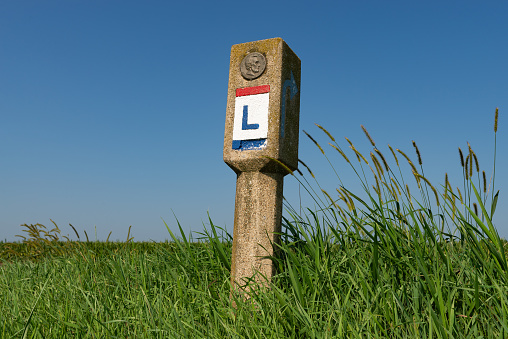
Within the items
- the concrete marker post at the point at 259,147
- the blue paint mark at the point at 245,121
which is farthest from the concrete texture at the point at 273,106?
the blue paint mark at the point at 245,121

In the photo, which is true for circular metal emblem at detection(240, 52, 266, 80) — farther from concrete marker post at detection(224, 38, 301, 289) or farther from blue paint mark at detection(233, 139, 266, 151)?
blue paint mark at detection(233, 139, 266, 151)

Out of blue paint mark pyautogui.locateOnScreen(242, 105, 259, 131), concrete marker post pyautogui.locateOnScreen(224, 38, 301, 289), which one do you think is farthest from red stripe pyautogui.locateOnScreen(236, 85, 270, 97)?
blue paint mark pyautogui.locateOnScreen(242, 105, 259, 131)

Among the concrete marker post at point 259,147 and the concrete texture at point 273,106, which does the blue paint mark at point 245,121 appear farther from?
the concrete texture at point 273,106

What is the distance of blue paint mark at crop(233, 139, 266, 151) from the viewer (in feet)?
10.1

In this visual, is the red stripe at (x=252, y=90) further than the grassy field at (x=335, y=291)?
Yes

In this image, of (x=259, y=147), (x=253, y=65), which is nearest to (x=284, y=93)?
(x=253, y=65)

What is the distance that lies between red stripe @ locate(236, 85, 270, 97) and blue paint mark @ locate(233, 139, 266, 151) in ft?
1.25

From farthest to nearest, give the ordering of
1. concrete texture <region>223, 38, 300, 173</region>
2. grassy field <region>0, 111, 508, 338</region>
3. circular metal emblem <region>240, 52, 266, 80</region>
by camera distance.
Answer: circular metal emblem <region>240, 52, 266, 80</region>, concrete texture <region>223, 38, 300, 173</region>, grassy field <region>0, 111, 508, 338</region>

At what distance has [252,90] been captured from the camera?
321 cm

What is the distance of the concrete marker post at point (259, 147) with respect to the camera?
9.96ft

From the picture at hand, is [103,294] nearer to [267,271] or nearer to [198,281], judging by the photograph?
[198,281]

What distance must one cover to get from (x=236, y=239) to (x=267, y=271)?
13.0 inches

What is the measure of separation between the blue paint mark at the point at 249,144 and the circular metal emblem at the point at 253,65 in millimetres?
516

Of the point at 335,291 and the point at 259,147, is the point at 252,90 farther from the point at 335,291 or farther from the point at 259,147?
the point at 335,291
